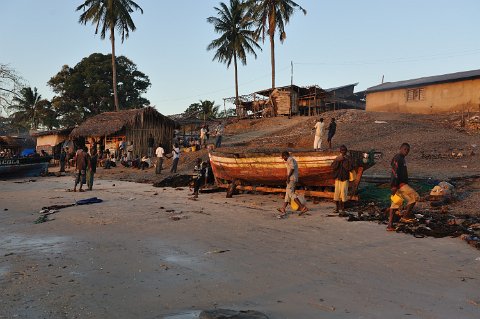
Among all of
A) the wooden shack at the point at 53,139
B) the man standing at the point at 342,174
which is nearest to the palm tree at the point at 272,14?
the wooden shack at the point at 53,139

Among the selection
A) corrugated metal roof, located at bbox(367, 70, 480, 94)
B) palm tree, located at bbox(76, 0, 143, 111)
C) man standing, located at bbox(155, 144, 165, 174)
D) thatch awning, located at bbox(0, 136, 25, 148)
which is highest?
palm tree, located at bbox(76, 0, 143, 111)

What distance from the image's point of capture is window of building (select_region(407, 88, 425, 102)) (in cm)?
3100

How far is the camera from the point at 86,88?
4631 centimetres

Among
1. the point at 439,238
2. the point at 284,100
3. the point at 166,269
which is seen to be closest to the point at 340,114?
the point at 284,100

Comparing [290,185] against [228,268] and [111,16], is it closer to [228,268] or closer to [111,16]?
[228,268]

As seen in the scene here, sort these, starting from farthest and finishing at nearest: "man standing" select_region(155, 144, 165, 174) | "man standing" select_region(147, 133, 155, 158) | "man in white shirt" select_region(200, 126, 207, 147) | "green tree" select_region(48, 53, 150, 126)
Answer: "green tree" select_region(48, 53, 150, 126) < "man standing" select_region(147, 133, 155, 158) < "man in white shirt" select_region(200, 126, 207, 147) < "man standing" select_region(155, 144, 165, 174)

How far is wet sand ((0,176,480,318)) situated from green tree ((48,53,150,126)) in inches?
1545

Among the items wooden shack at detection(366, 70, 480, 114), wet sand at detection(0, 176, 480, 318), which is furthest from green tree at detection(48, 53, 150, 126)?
wet sand at detection(0, 176, 480, 318)

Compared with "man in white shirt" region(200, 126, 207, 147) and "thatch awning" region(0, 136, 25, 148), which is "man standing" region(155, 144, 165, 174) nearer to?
"man in white shirt" region(200, 126, 207, 147)

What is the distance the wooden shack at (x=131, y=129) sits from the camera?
28703 millimetres

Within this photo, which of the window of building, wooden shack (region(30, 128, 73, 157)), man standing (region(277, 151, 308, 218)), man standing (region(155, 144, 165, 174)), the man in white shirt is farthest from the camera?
wooden shack (region(30, 128, 73, 157))

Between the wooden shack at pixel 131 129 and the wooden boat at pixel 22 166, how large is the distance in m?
5.53

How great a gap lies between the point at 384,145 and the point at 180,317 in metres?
19.2

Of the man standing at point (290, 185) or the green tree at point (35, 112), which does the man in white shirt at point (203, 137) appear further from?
the green tree at point (35, 112)
